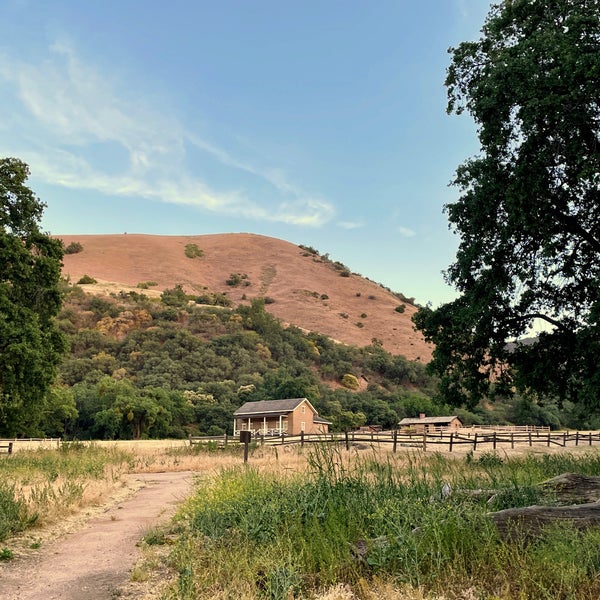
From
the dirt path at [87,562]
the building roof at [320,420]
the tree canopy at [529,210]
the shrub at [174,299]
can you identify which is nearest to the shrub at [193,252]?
the shrub at [174,299]

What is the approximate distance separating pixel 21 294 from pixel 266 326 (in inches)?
3347

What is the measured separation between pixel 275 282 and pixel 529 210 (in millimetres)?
155371

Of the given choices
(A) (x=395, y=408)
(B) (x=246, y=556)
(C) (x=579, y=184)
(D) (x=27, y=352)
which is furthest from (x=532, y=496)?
(A) (x=395, y=408)

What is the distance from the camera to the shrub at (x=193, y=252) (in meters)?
188

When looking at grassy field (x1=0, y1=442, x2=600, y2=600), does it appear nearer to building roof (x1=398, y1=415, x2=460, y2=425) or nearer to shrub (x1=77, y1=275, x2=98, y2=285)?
building roof (x1=398, y1=415, x2=460, y2=425)

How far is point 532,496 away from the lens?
727 cm

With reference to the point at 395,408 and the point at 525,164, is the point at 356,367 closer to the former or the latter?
the point at 395,408

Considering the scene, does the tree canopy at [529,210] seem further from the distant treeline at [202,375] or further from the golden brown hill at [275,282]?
the golden brown hill at [275,282]

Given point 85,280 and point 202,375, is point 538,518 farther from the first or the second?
point 85,280

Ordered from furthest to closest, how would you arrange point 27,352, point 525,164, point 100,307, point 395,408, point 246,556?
point 100,307, point 395,408, point 27,352, point 525,164, point 246,556

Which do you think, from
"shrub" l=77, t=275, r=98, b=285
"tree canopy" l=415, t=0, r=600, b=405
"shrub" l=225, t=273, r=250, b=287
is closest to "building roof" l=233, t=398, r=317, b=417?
"tree canopy" l=415, t=0, r=600, b=405

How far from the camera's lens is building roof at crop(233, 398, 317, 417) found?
6419cm

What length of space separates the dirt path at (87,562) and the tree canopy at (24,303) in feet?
42.0

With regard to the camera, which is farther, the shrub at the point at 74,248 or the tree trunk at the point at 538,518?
the shrub at the point at 74,248
